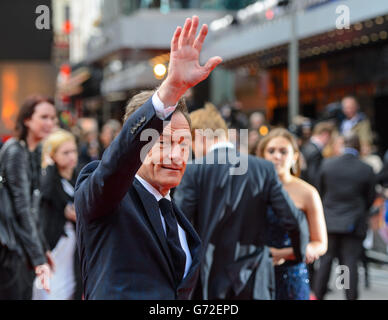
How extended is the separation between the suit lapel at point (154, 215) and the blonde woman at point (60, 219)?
4.10 meters

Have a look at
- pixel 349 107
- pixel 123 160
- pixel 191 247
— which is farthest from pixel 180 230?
pixel 349 107

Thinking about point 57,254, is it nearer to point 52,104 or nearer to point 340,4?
point 52,104

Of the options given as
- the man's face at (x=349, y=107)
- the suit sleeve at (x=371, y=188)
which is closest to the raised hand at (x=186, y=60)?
the suit sleeve at (x=371, y=188)

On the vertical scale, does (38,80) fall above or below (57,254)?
above

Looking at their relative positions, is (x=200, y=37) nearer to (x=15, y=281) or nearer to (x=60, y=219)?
(x=15, y=281)

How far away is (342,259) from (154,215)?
6.05 m

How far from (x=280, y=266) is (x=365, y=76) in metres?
13.2

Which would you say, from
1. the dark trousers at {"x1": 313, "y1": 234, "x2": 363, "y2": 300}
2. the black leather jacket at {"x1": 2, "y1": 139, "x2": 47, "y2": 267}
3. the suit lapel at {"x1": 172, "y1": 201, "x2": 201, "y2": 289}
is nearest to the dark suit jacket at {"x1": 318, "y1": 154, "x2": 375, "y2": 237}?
the dark trousers at {"x1": 313, "y1": 234, "x2": 363, "y2": 300}

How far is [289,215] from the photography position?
4.96m

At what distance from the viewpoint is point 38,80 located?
14.6 meters

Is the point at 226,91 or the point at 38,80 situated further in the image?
the point at 226,91

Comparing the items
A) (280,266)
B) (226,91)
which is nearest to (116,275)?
(280,266)

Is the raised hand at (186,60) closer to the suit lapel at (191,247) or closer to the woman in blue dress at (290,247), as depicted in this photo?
the suit lapel at (191,247)

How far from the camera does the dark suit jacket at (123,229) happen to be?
2.34 m
